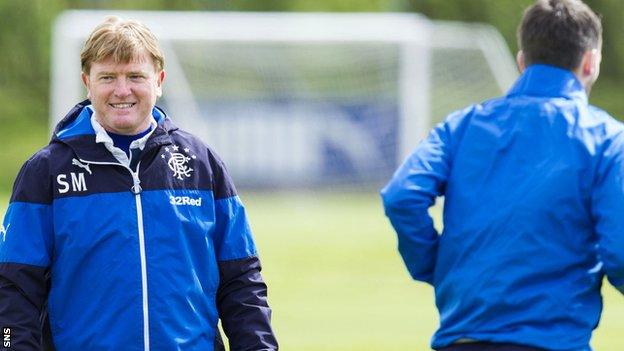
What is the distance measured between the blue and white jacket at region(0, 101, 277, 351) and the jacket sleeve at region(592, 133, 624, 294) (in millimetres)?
1023

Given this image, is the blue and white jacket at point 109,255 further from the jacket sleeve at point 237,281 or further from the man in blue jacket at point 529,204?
the man in blue jacket at point 529,204

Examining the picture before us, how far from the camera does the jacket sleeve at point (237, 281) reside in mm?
4277

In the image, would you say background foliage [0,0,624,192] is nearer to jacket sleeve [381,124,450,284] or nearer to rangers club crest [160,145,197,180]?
rangers club crest [160,145,197,180]

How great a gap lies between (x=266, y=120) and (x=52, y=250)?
2255 cm

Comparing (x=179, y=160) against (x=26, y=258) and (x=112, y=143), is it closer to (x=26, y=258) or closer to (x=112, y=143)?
(x=112, y=143)

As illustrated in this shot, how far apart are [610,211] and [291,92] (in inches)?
917

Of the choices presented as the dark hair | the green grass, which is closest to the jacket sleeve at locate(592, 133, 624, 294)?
the dark hair

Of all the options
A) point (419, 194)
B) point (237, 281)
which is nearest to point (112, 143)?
point (237, 281)

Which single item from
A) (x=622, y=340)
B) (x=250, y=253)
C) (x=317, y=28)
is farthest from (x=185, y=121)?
(x=250, y=253)

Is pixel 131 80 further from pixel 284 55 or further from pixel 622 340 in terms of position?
pixel 284 55

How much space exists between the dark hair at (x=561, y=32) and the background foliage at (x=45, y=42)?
111 feet

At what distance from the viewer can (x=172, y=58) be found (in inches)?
1053

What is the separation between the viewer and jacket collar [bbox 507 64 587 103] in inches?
167

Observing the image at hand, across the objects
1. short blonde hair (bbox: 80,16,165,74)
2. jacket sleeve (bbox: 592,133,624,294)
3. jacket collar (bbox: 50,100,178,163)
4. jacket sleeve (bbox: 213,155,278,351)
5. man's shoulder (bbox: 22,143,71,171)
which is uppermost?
short blonde hair (bbox: 80,16,165,74)
